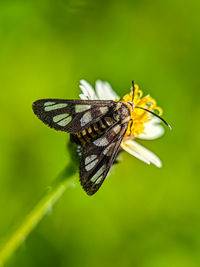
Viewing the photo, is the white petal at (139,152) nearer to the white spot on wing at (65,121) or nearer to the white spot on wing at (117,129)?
the white spot on wing at (117,129)

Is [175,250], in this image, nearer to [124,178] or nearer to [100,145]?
[124,178]

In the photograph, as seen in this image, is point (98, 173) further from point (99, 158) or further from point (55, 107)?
point (55, 107)

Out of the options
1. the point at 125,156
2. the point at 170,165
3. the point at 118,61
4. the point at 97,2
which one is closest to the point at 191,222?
the point at 170,165

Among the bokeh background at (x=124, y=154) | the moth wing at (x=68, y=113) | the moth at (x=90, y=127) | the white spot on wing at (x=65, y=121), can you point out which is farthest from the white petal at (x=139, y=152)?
the bokeh background at (x=124, y=154)

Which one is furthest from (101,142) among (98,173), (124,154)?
Result: (124,154)

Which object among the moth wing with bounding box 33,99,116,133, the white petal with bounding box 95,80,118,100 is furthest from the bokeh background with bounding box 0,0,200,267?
the moth wing with bounding box 33,99,116,133

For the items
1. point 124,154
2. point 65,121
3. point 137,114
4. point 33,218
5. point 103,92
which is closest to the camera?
point 33,218

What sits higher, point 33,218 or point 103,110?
point 103,110
